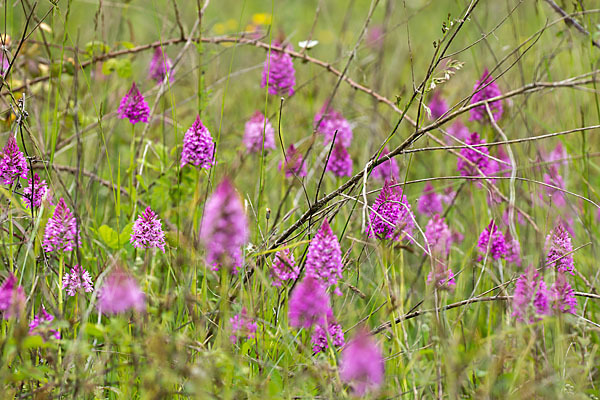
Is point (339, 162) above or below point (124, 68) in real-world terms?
below

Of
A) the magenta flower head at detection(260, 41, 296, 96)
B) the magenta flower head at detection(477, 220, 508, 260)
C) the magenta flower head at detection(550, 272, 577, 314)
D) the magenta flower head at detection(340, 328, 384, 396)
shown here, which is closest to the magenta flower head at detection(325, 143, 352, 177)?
the magenta flower head at detection(260, 41, 296, 96)

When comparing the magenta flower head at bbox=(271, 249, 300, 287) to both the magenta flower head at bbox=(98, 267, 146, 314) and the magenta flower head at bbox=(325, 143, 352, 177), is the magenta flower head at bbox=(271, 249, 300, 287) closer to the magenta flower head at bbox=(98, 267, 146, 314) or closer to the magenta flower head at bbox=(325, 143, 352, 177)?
the magenta flower head at bbox=(98, 267, 146, 314)

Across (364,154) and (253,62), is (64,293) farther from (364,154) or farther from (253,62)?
(253,62)

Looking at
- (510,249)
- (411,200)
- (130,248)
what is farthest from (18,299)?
(411,200)

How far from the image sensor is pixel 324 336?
1.54m

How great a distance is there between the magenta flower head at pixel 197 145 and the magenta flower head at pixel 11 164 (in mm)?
413

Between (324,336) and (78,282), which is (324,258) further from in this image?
(78,282)

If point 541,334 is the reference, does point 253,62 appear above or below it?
above

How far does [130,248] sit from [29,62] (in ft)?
3.41

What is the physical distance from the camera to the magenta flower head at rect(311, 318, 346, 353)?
60.5 inches

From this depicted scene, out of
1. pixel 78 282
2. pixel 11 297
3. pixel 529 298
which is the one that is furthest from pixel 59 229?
pixel 529 298

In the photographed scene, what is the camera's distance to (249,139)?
8.70ft

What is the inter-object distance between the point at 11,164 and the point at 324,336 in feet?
2.90

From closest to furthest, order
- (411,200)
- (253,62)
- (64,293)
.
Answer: (64,293)
(411,200)
(253,62)
